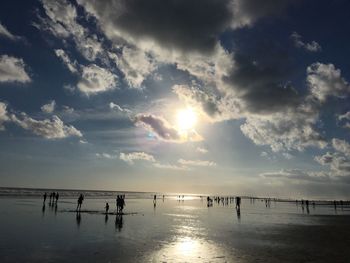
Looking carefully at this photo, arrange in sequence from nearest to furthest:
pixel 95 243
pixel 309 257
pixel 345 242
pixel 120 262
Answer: pixel 120 262 → pixel 309 257 → pixel 95 243 → pixel 345 242

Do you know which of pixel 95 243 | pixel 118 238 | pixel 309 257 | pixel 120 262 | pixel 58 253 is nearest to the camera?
pixel 120 262

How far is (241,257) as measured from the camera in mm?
16453

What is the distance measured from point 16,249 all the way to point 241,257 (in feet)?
38.8

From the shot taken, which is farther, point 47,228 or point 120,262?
point 47,228

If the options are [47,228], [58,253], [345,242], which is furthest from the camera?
[47,228]

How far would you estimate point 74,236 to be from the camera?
21.7 m

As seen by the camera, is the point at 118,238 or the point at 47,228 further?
the point at 47,228

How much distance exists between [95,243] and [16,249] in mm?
4453

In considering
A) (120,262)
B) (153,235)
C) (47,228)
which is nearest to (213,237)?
(153,235)

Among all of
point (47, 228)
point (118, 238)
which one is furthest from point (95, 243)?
point (47, 228)

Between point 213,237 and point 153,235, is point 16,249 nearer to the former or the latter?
point 153,235

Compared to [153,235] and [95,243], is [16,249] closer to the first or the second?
[95,243]

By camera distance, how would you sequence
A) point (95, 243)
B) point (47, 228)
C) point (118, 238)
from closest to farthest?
point (95, 243) < point (118, 238) < point (47, 228)

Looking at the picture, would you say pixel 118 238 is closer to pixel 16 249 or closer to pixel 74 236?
pixel 74 236
